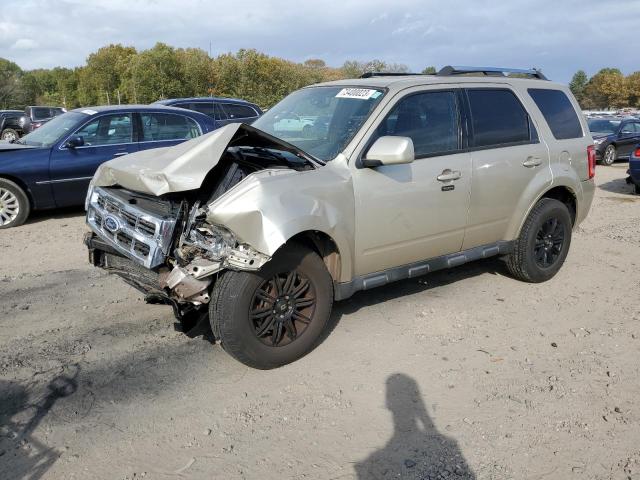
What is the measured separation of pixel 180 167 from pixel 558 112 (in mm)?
3991

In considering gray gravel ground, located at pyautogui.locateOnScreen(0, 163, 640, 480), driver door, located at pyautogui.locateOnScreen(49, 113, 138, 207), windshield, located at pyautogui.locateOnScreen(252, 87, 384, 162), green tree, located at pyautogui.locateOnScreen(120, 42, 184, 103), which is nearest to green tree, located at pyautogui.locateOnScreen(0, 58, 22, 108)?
green tree, located at pyautogui.locateOnScreen(120, 42, 184, 103)

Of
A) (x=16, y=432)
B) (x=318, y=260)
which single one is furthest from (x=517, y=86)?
(x=16, y=432)

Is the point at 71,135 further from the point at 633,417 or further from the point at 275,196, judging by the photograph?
the point at 633,417

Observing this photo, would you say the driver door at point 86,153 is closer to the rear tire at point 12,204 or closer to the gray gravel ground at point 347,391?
the rear tire at point 12,204

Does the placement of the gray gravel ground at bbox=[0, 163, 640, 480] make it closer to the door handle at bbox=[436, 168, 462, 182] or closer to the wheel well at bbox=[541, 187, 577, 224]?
the wheel well at bbox=[541, 187, 577, 224]

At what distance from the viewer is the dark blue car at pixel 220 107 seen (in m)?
12.9

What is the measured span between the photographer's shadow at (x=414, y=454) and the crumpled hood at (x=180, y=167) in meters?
1.90

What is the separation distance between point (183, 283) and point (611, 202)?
9.66m

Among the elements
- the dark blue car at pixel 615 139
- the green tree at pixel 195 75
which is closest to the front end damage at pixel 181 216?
the dark blue car at pixel 615 139

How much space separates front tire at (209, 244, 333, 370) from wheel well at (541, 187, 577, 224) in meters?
2.92

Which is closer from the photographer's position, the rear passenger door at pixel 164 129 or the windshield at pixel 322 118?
the windshield at pixel 322 118

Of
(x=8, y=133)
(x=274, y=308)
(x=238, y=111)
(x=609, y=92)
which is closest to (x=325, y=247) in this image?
(x=274, y=308)

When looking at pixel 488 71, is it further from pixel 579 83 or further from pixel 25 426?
pixel 579 83

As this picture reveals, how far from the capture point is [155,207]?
12.1 feet
